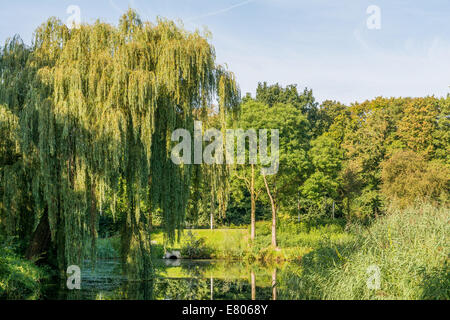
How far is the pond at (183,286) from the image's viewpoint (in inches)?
586

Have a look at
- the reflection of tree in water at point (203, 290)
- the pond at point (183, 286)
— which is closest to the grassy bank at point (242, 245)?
the pond at point (183, 286)

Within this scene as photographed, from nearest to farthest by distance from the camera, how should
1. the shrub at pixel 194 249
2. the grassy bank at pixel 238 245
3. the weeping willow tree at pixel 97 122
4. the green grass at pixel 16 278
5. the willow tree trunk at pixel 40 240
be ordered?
the green grass at pixel 16 278 → the weeping willow tree at pixel 97 122 → the willow tree trunk at pixel 40 240 → the grassy bank at pixel 238 245 → the shrub at pixel 194 249

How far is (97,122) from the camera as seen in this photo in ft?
48.1

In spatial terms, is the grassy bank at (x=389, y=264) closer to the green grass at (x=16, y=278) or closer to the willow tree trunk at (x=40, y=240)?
the green grass at (x=16, y=278)

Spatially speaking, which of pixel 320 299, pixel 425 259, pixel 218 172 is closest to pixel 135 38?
pixel 218 172

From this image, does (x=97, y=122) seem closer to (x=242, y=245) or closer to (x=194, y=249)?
(x=194, y=249)

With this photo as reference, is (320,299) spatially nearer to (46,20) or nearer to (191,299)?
(191,299)

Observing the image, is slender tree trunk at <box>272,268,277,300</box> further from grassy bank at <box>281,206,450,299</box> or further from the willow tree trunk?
the willow tree trunk

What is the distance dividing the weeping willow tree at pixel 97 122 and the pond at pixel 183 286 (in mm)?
936

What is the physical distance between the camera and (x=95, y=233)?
582 inches

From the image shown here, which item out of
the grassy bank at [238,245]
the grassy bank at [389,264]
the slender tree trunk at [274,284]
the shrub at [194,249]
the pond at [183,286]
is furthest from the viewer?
the shrub at [194,249]

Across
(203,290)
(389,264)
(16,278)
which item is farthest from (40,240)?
(389,264)

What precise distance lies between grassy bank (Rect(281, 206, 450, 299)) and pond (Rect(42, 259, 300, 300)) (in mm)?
1471

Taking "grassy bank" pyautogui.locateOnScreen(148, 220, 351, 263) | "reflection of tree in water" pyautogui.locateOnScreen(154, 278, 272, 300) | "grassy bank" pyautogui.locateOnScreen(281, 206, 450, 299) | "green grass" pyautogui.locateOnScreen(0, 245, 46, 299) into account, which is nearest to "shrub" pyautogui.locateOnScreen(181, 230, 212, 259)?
"grassy bank" pyautogui.locateOnScreen(148, 220, 351, 263)
